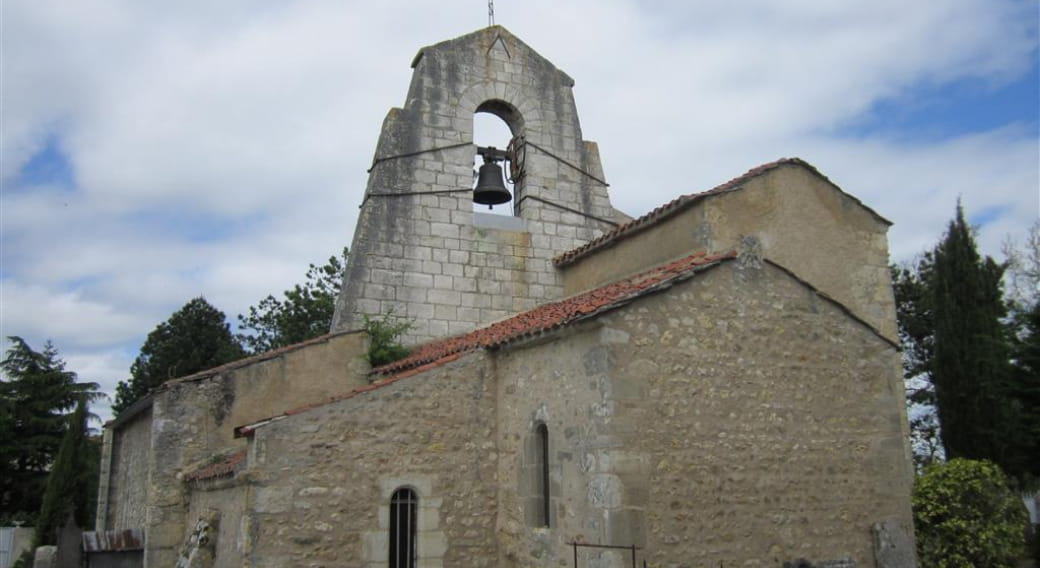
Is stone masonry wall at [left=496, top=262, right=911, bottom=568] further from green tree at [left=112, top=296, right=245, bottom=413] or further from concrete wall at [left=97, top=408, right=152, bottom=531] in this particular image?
green tree at [left=112, top=296, right=245, bottom=413]

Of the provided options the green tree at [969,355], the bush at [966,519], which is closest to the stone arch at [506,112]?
the bush at [966,519]

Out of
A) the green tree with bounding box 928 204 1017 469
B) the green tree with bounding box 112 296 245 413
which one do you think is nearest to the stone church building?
the green tree with bounding box 928 204 1017 469

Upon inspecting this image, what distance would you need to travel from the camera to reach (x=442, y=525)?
33.3 feet

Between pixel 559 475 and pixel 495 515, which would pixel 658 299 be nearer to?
pixel 559 475

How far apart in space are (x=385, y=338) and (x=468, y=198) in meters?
2.86

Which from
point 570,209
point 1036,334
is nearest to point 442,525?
point 570,209

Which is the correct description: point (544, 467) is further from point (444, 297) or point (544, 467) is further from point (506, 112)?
point (506, 112)

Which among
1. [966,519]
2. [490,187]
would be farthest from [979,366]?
[490,187]

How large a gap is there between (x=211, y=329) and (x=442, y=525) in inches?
922

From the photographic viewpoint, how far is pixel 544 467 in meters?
9.78

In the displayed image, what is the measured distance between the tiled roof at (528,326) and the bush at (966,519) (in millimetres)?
4158

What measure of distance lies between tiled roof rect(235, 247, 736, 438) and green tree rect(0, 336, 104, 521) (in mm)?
19863

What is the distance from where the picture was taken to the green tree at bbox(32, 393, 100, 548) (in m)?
21.8

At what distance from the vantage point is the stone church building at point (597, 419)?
890 cm
